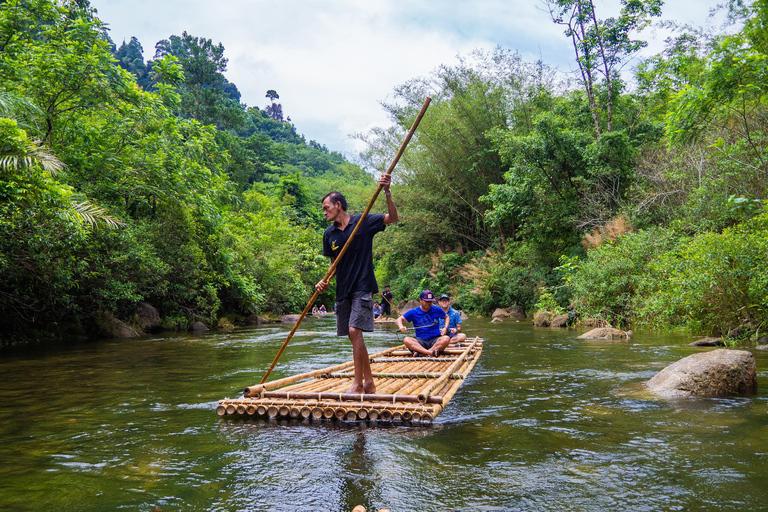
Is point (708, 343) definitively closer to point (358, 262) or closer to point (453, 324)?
point (453, 324)

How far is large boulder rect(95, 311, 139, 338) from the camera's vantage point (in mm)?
13547

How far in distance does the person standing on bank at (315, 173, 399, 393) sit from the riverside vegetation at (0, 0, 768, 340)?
3606 mm

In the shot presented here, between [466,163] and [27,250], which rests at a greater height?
[466,163]

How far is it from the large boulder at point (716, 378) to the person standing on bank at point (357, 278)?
9.47 feet

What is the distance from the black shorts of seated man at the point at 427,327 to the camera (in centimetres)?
701

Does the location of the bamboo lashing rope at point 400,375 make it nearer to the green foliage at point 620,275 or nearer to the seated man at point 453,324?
the seated man at point 453,324

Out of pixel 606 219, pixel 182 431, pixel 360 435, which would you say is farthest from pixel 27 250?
pixel 606 219

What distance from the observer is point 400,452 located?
3326mm

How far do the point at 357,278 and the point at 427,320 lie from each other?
2881mm

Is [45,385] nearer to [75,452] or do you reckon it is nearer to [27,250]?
[75,452]

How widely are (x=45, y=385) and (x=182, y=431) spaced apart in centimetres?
321

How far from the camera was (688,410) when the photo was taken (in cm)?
430

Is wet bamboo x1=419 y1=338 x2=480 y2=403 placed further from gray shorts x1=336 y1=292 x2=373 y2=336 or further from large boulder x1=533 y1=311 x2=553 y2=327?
large boulder x1=533 y1=311 x2=553 y2=327

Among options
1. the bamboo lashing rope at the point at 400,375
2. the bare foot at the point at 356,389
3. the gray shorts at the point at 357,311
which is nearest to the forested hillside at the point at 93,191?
the bamboo lashing rope at the point at 400,375
